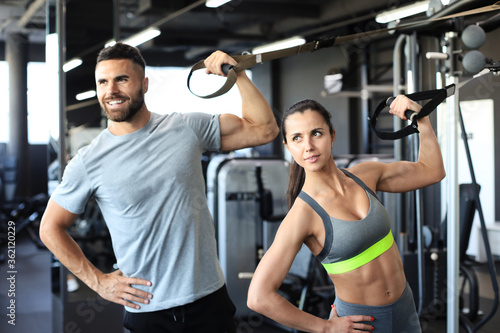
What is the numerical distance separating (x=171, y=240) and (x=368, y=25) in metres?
6.45

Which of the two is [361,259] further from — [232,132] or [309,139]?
[232,132]

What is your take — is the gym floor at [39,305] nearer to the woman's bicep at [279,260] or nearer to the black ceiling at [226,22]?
the woman's bicep at [279,260]

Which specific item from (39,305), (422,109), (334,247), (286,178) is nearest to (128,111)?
(334,247)

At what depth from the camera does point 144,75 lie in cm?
154

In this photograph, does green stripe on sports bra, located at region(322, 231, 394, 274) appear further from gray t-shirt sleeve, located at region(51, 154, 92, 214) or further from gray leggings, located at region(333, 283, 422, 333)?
gray t-shirt sleeve, located at region(51, 154, 92, 214)

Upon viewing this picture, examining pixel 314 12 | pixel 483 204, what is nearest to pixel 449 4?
pixel 483 204

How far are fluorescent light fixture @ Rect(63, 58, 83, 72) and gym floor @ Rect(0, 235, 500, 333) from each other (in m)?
1.11

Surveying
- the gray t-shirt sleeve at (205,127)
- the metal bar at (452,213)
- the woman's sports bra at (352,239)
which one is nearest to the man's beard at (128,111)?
the gray t-shirt sleeve at (205,127)

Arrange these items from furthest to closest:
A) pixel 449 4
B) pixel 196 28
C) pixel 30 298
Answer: pixel 196 28 → pixel 30 298 → pixel 449 4

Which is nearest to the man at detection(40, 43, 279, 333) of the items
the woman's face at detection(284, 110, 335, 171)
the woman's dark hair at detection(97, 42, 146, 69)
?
the woman's dark hair at detection(97, 42, 146, 69)

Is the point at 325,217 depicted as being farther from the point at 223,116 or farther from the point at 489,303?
the point at 489,303

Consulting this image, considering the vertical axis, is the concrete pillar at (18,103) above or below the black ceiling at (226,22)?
below

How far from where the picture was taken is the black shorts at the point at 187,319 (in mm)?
1527

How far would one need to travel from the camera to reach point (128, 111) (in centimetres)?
149
